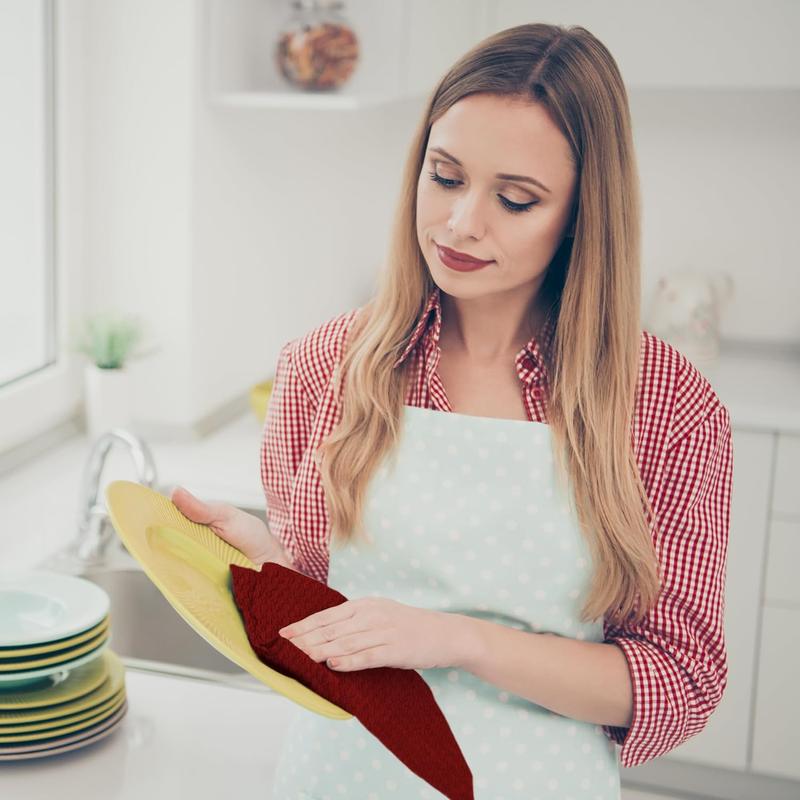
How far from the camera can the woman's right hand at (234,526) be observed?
1.08 metres

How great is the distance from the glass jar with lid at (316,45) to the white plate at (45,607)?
1327mm

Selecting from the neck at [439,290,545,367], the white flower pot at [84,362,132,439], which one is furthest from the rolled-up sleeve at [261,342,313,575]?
the white flower pot at [84,362,132,439]

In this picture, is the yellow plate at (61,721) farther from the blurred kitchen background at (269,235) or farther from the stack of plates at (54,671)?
the blurred kitchen background at (269,235)

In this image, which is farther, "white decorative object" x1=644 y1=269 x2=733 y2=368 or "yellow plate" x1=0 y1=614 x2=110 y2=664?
"white decorative object" x1=644 y1=269 x2=733 y2=368

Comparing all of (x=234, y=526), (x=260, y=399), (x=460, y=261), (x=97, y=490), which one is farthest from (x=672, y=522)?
(x=260, y=399)

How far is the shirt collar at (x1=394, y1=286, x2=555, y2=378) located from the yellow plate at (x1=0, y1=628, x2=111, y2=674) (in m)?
0.41

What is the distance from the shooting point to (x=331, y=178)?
9.17 feet

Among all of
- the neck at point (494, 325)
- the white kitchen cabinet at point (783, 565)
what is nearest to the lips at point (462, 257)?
the neck at point (494, 325)

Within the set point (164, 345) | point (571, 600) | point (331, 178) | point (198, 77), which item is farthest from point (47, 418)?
point (571, 600)

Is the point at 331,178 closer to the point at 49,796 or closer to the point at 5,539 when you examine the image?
the point at 5,539

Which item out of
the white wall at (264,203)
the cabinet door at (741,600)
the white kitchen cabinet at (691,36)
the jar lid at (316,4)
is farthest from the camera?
the white kitchen cabinet at (691,36)

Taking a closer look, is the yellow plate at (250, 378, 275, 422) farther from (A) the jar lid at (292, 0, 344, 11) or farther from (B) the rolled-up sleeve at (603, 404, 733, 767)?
(B) the rolled-up sleeve at (603, 404, 733, 767)

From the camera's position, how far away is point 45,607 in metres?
1.16

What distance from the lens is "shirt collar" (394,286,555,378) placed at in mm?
1130
